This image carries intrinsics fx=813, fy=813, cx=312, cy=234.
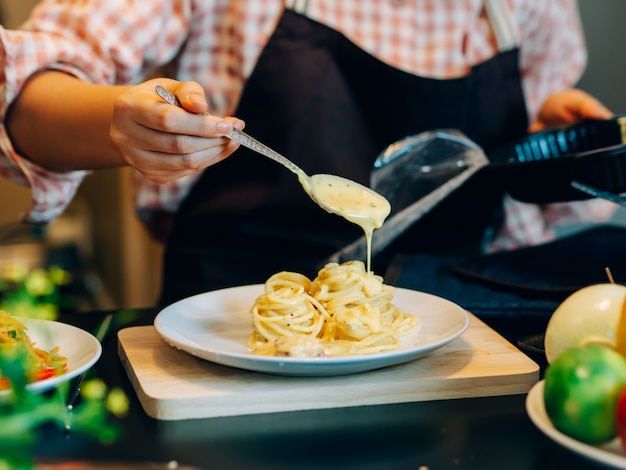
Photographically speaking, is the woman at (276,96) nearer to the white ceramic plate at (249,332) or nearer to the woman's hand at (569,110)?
the woman's hand at (569,110)

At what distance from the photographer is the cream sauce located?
3.74ft

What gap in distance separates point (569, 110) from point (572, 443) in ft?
3.56

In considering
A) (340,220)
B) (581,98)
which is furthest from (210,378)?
(581,98)

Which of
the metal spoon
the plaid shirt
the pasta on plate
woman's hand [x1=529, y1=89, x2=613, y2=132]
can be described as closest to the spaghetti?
the pasta on plate

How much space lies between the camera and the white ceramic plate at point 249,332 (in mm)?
914

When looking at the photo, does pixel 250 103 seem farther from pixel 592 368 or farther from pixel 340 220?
pixel 592 368

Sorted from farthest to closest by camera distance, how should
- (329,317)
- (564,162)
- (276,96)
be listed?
(276,96) → (564,162) → (329,317)

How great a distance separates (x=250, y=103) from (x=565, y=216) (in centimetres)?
84

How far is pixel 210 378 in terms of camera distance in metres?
0.97

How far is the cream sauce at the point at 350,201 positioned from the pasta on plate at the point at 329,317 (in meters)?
0.05

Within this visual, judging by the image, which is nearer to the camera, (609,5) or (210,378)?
(210,378)

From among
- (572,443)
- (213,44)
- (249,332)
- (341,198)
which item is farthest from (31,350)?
(213,44)

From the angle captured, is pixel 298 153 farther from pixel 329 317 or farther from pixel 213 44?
pixel 329 317

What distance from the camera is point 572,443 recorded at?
2.36ft
